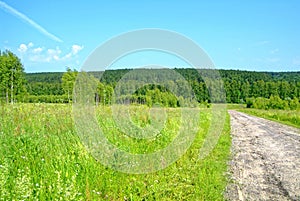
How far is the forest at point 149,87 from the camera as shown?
10.4 meters

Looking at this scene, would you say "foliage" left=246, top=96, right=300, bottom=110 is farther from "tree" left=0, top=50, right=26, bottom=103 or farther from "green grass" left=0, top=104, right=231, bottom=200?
"green grass" left=0, top=104, right=231, bottom=200

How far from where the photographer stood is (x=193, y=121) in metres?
13.7

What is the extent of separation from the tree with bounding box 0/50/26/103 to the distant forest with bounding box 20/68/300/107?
2.19m

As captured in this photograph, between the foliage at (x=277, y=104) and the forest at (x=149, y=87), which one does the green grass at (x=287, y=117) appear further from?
the foliage at (x=277, y=104)

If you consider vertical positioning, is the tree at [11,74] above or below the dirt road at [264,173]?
above

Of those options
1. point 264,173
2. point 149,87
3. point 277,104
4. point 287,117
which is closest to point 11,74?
point 287,117

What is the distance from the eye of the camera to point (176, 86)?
11781mm

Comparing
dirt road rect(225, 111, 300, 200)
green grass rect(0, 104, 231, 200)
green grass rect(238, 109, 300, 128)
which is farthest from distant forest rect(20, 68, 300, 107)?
green grass rect(238, 109, 300, 128)

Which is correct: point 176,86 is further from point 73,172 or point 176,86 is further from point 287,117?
point 287,117

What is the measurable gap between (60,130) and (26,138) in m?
1.47

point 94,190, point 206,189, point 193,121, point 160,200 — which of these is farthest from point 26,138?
point 193,121

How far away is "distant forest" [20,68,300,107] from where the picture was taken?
11625mm

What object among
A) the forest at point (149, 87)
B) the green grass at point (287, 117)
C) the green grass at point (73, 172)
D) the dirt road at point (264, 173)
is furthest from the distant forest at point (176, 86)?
the green grass at point (287, 117)

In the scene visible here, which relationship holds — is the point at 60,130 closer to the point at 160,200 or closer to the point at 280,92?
the point at 160,200
